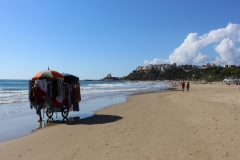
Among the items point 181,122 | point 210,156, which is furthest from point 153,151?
point 181,122

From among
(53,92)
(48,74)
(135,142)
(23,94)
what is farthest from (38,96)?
(23,94)

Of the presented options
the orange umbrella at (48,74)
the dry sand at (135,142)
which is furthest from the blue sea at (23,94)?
the dry sand at (135,142)

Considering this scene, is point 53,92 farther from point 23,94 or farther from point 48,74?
point 23,94

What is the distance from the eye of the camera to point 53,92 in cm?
1213

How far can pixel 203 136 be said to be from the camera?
292 inches

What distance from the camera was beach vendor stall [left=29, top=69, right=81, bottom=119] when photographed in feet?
38.5

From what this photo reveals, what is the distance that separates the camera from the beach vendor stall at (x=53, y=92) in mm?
11726

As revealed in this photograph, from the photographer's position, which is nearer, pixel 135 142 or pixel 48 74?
pixel 135 142

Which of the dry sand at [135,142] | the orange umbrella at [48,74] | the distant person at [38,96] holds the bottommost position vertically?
the dry sand at [135,142]

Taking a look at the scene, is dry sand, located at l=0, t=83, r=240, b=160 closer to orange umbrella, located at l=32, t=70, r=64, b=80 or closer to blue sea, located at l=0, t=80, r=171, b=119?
orange umbrella, located at l=32, t=70, r=64, b=80

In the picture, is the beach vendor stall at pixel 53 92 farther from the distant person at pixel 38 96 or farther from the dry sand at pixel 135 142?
the dry sand at pixel 135 142

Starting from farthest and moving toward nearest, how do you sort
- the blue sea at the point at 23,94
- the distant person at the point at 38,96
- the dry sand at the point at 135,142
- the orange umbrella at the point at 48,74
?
the blue sea at the point at 23,94, the orange umbrella at the point at 48,74, the distant person at the point at 38,96, the dry sand at the point at 135,142

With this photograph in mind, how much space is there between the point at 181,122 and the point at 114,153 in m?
4.78

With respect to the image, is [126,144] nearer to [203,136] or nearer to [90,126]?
[203,136]
